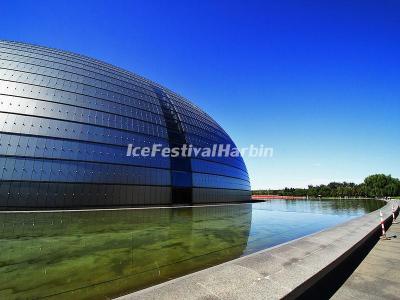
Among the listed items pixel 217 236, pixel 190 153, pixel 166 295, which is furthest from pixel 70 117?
pixel 166 295

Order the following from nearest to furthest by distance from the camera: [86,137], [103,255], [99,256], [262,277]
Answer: [262,277] → [99,256] → [103,255] → [86,137]

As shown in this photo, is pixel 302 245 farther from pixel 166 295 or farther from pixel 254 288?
pixel 166 295

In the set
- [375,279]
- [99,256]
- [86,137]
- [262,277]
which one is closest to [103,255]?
[99,256]

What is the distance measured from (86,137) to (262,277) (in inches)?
925

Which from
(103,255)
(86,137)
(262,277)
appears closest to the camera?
(262,277)

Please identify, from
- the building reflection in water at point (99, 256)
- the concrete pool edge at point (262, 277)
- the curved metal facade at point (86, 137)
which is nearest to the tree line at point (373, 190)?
the curved metal facade at point (86, 137)

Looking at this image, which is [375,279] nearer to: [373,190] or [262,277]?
[262,277]

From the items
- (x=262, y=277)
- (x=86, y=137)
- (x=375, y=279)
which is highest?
(x=86, y=137)

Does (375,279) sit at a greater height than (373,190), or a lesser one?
lesser

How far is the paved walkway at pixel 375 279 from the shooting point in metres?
5.17

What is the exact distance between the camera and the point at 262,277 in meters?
5.33

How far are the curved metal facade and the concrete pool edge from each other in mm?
20513

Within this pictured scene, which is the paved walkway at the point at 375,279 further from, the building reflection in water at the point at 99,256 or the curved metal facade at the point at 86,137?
the curved metal facade at the point at 86,137

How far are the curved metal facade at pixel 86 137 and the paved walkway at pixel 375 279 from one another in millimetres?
21771
